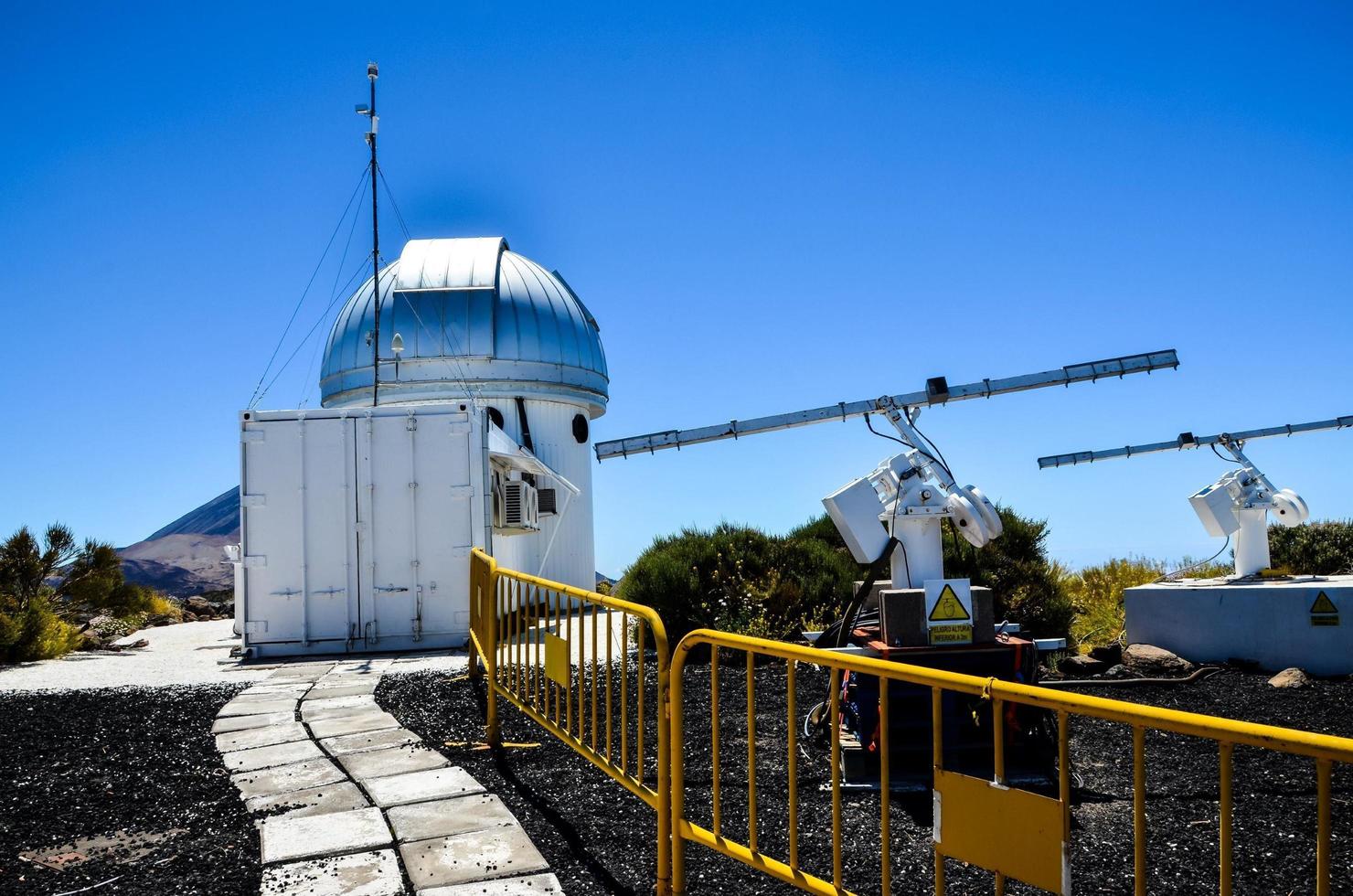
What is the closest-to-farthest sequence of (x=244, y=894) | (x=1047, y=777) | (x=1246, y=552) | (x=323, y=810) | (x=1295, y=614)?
(x=244, y=894)
(x=323, y=810)
(x=1047, y=777)
(x=1295, y=614)
(x=1246, y=552)

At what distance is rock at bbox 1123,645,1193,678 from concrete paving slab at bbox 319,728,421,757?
21.5 feet

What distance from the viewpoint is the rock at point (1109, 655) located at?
31.4ft

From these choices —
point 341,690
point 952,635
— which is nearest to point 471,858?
point 952,635

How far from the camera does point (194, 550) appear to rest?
3844 cm

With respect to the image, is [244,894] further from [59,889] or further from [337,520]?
[337,520]

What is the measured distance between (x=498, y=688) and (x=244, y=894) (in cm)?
277

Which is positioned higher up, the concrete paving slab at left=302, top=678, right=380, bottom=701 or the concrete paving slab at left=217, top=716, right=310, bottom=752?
the concrete paving slab at left=217, top=716, right=310, bottom=752

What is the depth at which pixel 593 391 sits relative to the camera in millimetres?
18047

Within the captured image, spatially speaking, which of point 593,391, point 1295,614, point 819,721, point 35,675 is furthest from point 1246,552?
point 35,675

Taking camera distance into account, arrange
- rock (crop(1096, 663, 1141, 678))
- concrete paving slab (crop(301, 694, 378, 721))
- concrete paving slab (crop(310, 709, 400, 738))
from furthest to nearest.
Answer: rock (crop(1096, 663, 1141, 678)) → concrete paving slab (crop(301, 694, 378, 721)) → concrete paving slab (crop(310, 709, 400, 738))

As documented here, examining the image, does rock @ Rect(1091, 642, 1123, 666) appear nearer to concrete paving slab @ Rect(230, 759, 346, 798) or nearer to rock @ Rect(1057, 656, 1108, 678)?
rock @ Rect(1057, 656, 1108, 678)

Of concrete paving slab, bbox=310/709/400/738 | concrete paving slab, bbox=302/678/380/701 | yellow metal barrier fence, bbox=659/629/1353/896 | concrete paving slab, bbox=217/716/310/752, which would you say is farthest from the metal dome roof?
yellow metal barrier fence, bbox=659/629/1353/896

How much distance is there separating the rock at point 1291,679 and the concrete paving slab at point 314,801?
24.8ft

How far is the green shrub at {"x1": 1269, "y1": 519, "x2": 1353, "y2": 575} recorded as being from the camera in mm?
15656
